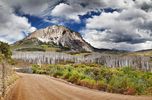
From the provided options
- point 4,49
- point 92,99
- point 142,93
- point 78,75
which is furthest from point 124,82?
point 4,49

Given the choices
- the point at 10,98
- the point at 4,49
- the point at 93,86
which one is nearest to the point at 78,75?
the point at 93,86

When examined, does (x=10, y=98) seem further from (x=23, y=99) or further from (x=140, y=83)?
(x=140, y=83)

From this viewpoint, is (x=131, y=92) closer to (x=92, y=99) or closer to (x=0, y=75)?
(x=92, y=99)

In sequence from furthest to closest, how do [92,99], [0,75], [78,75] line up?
[78,75] → [0,75] → [92,99]

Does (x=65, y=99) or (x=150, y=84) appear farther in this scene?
(x=150, y=84)

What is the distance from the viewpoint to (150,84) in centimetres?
2883

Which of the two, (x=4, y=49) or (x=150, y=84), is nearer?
(x=150, y=84)

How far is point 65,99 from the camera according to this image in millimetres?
21453

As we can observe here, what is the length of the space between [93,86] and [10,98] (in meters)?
12.6

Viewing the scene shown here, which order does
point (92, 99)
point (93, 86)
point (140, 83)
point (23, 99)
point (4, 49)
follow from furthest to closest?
point (4, 49), point (93, 86), point (140, 83), point (23, 99), point (92, 99)

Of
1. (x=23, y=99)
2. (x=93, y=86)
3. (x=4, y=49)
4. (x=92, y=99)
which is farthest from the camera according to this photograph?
(x=4, y=49)

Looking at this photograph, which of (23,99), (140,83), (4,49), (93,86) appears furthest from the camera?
(4,49)

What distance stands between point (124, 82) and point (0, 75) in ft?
33.9

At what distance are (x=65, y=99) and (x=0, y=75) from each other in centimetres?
691
